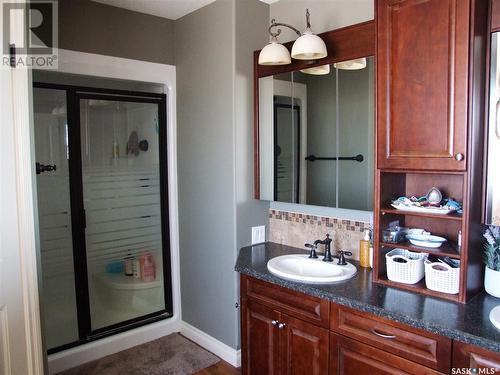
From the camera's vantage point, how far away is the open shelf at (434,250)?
5.85 ft

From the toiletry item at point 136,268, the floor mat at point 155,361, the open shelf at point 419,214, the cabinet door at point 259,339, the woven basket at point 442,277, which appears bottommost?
the floor mat at point 155,361

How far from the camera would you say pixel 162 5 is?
281 cm

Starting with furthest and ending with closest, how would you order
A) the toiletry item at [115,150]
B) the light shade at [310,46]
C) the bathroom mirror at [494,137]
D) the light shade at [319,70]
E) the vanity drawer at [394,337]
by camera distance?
Answer: the toiletry item at [115,150]
the light shade at [319,70]
the light shade at [310,46]
the bathroom mirror at [494,137]
the vanity drawer at [394,337]

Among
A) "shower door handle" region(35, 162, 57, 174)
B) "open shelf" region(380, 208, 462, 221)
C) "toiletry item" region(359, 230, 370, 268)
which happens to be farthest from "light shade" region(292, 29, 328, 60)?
"shower door handle" region(35, 162, 57, 174)

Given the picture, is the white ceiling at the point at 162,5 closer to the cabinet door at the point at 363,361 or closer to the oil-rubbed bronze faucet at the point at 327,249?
the oil-rubbed bronze faucet at the point at 327,249

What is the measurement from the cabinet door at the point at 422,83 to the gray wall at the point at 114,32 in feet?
5.72

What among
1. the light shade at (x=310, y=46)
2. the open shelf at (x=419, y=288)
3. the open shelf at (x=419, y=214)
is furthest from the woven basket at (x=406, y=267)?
the light shade at (x=310, y=46)

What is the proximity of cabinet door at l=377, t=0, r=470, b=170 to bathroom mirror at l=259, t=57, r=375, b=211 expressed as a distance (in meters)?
0.25

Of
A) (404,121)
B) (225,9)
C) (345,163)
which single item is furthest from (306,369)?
(225,9)

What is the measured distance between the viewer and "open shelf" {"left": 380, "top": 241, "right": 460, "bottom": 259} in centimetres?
178

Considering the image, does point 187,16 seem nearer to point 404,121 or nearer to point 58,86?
point 58,86

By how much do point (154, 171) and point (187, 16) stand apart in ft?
3.89

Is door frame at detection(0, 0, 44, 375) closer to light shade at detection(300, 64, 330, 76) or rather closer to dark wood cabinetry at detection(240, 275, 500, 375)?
dark wood cabinetry at detection(240, 275, 500, 375)

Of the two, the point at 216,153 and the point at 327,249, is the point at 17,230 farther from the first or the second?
the point at 327,249
